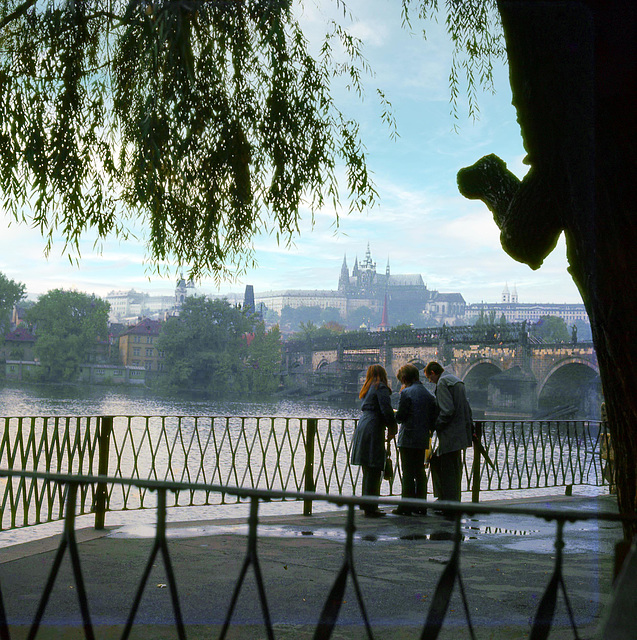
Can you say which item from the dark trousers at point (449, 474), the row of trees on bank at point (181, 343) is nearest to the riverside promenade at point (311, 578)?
the dark trousers at point (449, 474)

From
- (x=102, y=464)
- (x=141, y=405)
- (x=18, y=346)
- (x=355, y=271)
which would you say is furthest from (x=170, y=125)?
(x=355, y=271)

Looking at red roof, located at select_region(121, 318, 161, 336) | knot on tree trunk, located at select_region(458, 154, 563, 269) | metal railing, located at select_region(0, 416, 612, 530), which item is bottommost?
metal railing, located at select_region(0, 416, 612, 530)

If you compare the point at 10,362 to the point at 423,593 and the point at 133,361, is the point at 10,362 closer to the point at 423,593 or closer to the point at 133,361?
the point at 133,361

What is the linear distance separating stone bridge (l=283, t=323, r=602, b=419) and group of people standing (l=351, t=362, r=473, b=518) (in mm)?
37055

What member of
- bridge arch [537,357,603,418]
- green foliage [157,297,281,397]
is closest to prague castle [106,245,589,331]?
green foliage [157,297,281,397]

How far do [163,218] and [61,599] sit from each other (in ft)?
8.30

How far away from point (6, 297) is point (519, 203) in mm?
74826

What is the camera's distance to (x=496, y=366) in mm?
49844

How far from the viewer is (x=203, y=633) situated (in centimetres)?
337

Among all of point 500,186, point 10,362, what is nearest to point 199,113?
point 500,186

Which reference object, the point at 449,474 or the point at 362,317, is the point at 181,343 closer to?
the point at 449,474

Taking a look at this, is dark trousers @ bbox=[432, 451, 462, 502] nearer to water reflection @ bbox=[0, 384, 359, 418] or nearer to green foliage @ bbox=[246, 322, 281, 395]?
water reflection @ bbox=[0, 384, 359, 418]

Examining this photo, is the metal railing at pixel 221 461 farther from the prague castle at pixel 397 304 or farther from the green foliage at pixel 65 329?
the prague castle at pixel 397 304

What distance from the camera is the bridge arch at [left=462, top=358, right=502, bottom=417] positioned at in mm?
50375
